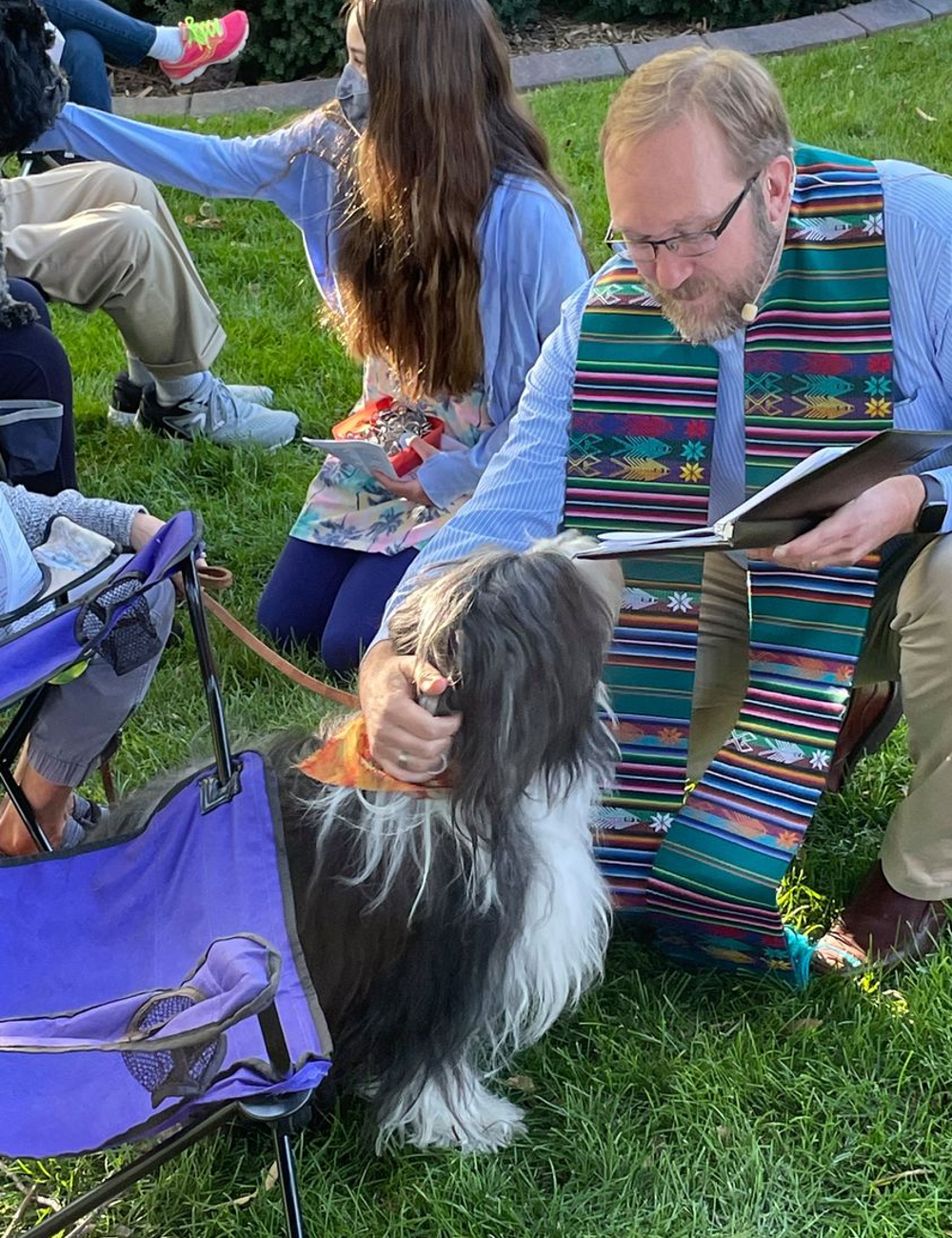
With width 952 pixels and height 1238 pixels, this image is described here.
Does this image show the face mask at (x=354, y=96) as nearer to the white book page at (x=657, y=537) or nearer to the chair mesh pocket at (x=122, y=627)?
the chair mesh pocket at (x=122, y=627)

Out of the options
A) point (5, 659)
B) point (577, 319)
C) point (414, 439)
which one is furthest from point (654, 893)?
point (414, 439)

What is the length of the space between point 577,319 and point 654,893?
101cm

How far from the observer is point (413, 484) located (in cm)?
315

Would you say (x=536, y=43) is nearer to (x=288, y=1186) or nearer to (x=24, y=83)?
(x=24, y=83)

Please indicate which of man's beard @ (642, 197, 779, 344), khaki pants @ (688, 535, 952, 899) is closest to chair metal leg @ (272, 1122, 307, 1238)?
khaki pants @ (688, 535, 952, 899)

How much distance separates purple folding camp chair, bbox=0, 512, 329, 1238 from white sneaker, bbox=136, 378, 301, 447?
6.58ft

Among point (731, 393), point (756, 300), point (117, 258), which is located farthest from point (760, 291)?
point (117, 258)

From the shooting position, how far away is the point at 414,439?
3223 millimetres

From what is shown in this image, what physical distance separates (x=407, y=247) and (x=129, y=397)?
1.79m

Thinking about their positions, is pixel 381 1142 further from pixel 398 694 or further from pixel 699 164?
pixel 699 164

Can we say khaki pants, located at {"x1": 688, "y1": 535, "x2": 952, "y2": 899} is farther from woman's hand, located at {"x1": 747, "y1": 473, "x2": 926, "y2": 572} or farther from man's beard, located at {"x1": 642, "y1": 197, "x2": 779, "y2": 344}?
man's beard, located at {"x1": 642, "y1": 197, "x2": 779, "y2": 344}

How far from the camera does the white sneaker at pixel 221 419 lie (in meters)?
4.23

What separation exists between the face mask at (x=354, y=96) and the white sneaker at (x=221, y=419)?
1390 mm

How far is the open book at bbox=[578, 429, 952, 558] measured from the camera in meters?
1.82
